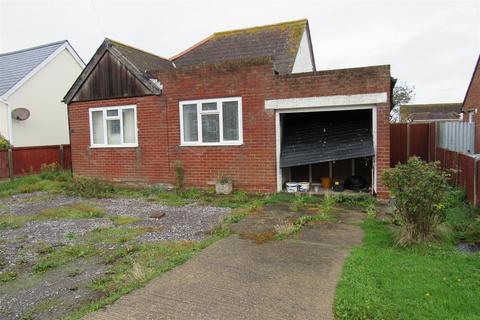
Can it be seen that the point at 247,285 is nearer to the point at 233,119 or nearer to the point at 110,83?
the point at 233,119

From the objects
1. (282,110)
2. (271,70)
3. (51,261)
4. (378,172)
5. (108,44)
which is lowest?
(51,261)

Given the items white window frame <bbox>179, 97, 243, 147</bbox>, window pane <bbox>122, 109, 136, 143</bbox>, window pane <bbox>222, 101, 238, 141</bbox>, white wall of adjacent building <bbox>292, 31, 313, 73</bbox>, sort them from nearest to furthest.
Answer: white window frame <bbox>179, 97, 243, 147</bbox> → window pane <bbox>222, 101, 238, 141</bbox> → window pane <bbox>122, 109, 136, 143</bbox> → white wall of adjacent building <bbox>292, 31, 313, 73</bbox>

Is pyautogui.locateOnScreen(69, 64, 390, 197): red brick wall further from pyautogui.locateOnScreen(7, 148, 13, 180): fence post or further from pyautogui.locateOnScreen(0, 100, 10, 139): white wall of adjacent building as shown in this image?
pyautogui.locateOnScreen(0, 100, 10, 139): white wall of adjacent building

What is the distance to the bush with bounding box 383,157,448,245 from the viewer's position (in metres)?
5.06

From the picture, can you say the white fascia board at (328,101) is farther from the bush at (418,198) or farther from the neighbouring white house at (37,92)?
the neighbouring white house at (37,92)

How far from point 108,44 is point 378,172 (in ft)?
29.8

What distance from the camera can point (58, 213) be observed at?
8.41 metres

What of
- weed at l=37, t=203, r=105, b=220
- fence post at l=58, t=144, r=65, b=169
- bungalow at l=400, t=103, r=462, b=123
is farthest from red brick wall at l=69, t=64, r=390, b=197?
bungalow at l=400, t=103, r=462, b=123

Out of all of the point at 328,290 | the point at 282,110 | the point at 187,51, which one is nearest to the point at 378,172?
the point at 282,110

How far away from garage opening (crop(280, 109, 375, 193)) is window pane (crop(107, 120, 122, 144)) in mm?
5596

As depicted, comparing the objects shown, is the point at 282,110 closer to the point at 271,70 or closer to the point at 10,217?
the point at 271,70

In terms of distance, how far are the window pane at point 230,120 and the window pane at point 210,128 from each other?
0.85 ft

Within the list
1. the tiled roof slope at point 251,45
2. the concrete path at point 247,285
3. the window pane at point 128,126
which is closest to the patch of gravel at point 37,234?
the concrete path at point 247,285

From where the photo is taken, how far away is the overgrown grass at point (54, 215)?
25.1 ft
